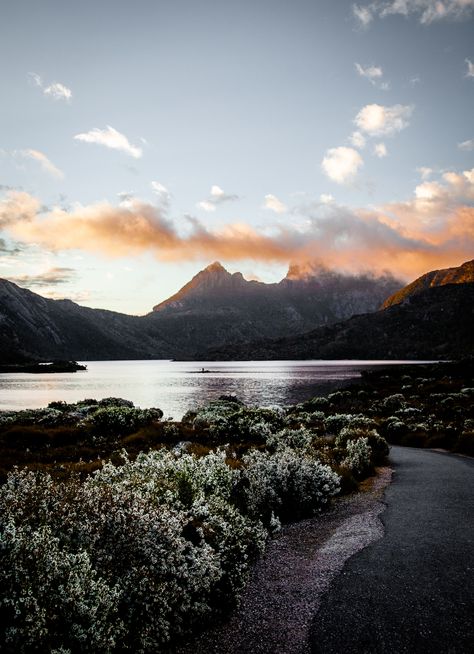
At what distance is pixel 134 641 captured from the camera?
5102 mm

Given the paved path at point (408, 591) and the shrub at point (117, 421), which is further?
the shrub at point (117, 421)

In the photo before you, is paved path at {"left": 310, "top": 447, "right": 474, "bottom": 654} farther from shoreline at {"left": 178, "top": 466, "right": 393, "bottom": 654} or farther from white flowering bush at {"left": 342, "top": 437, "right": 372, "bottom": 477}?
white flowering bush at {"left": 342, "top": 437, "right": 372, "bottom": 477}

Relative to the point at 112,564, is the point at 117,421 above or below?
below

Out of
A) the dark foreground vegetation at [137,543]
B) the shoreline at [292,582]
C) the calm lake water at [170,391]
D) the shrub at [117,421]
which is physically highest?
the dark foreground vegetation at [137,543]

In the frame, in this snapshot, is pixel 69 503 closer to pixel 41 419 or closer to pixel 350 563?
pixel 350 563

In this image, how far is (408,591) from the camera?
6.70 meters

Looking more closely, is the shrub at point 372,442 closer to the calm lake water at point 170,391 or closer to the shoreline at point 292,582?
the shoreline at point 292,582

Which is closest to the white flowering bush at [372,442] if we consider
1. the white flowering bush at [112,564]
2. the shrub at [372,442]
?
the shrub at [372,442]

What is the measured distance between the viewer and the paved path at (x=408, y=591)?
547cm

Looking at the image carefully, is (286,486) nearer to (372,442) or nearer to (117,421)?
(372,442)

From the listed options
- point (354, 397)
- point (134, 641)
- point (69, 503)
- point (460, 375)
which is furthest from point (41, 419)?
point (460, 375)

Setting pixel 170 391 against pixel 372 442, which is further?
pixel 170 391

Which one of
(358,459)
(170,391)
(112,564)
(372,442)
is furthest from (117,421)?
(170,391)

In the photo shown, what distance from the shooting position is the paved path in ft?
18.0
